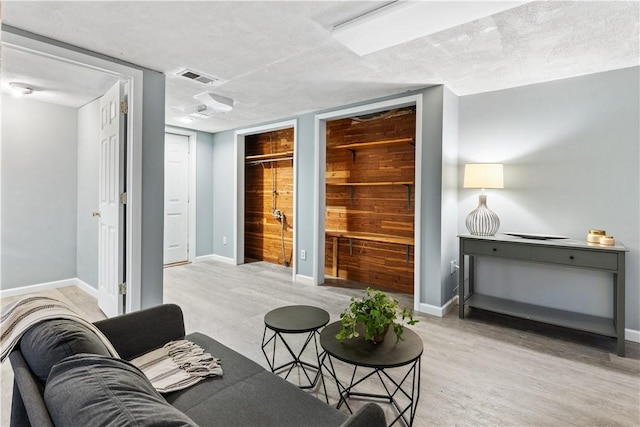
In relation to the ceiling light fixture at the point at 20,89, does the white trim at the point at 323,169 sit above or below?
below

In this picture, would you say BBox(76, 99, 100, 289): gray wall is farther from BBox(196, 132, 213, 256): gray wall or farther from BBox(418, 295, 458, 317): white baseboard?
BBox(418, 295, 458, 317): white baseboard

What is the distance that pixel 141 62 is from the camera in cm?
288

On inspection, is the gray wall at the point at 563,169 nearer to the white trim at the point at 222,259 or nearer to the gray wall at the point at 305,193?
the gray wall at the point at 305,193

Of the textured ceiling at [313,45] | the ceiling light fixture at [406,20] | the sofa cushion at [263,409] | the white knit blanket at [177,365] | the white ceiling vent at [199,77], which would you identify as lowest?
the sofa cushion at [263,409]

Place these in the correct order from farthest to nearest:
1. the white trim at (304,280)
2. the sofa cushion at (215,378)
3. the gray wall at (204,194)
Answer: the gray wall at (204,194)
the white trim at (304,280)
the sofa cushion at (215,378)

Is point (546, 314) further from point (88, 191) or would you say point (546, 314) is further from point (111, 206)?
point (88, 191)

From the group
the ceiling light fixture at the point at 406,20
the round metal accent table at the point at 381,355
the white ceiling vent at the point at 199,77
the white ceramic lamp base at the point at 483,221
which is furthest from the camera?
the white ceramic lamp base at the point at 483,221

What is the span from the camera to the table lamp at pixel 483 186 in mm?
3309

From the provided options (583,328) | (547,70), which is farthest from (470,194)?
(583,328)

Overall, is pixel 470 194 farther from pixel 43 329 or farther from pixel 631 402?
pixel 43 329

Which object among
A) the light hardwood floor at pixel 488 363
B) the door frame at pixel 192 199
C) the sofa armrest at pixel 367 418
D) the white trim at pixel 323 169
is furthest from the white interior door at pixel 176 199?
the sofa armrest at pixel 367 418

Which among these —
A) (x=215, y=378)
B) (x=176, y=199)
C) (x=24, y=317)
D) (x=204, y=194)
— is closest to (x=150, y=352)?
(x=215, y=378)

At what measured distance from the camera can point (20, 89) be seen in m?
3.55

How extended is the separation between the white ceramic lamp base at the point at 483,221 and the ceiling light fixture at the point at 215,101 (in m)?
3.00
